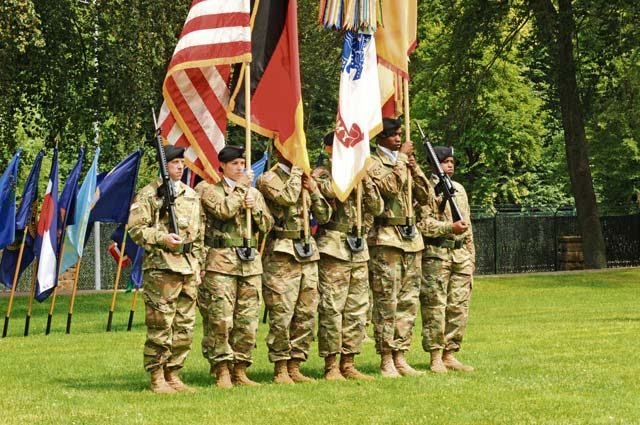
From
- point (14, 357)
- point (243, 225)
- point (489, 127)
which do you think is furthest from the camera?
point (489, 127)

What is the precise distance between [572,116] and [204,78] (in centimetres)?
2324

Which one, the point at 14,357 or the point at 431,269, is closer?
the point at 431,269

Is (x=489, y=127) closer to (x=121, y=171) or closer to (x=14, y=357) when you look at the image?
(x=121, y=171)

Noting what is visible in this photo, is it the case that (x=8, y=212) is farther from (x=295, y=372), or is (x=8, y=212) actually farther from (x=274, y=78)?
(x=295, y=372)

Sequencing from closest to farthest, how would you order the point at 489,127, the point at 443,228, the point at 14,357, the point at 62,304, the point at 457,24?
1. the point at 443,228
2. the point at 14,357
3. the point at 62,304
4. the point at 457,24
5. the point at 489,127

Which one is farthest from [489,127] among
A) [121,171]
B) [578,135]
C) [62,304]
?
[121,171]

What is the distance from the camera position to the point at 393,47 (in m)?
14.8

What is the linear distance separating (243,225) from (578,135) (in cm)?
2452

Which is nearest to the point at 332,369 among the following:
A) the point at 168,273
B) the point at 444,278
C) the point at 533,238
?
the point at 444,278

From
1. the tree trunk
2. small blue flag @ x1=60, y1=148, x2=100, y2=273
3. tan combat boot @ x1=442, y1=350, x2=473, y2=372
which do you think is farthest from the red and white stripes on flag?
the tree trunk

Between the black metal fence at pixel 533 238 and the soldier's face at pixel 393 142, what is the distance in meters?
27.8

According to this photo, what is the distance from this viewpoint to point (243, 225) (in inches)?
497

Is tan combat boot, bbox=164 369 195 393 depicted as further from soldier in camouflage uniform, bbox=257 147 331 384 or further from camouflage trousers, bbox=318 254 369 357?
camouflage trousers, bbox=318 254 369 357

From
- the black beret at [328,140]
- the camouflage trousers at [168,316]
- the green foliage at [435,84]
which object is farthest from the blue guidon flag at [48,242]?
the camouflage trousers at [168,316]
